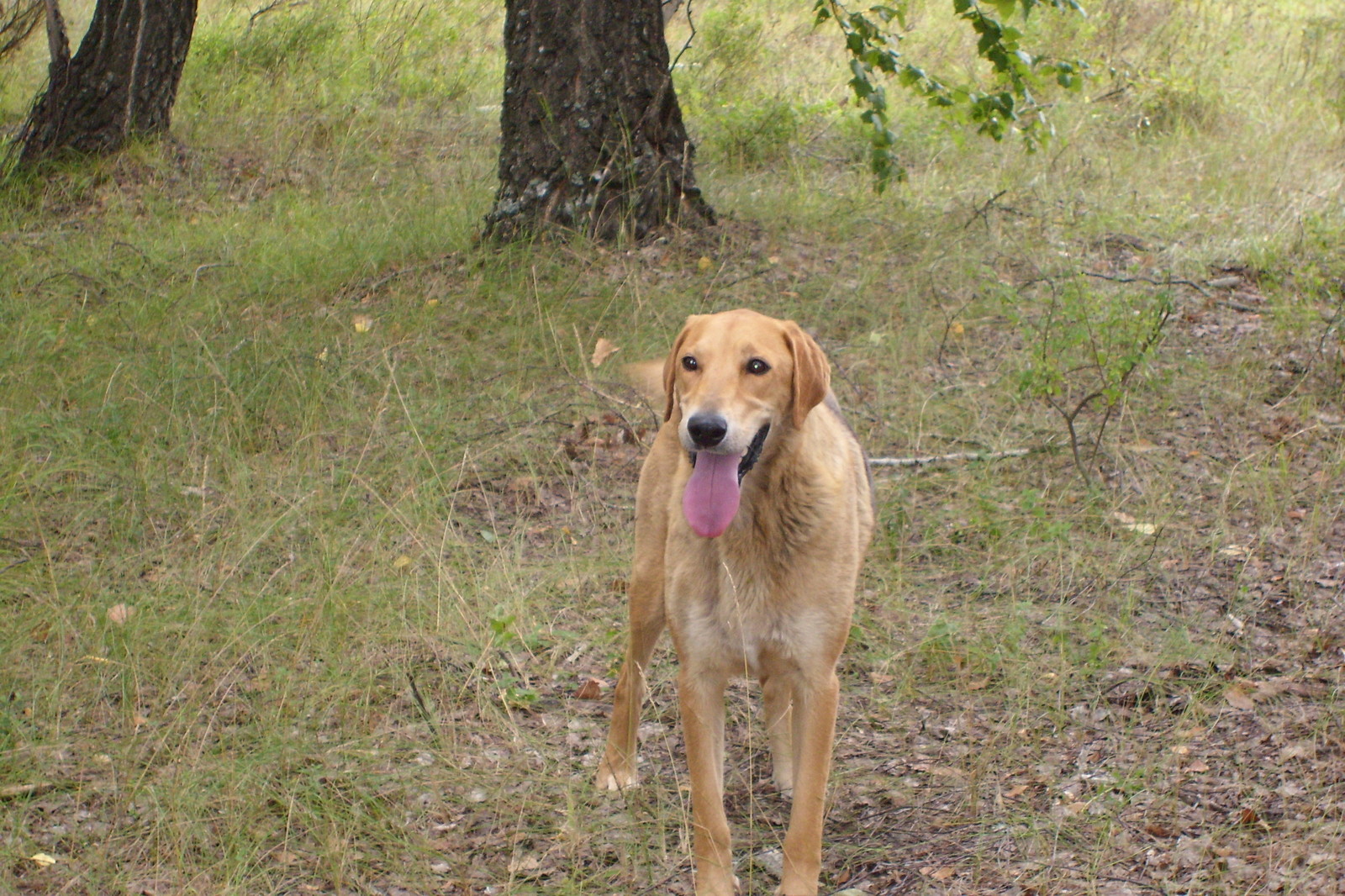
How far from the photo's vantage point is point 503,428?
5574 millimetres

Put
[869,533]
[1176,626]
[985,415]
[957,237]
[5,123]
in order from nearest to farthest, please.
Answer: [869,533], [1176,626], [985,415], [957,237], [5,123]

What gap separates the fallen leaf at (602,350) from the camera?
583 centimetres

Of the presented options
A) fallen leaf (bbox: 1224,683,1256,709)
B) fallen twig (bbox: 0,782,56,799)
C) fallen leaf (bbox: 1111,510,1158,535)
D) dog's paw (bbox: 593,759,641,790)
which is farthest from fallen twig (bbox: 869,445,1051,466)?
fallen twig (bbox: 0,782,56,799)

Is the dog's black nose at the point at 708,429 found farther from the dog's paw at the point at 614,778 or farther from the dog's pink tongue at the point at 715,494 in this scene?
the dog's paw at the point at 614,778

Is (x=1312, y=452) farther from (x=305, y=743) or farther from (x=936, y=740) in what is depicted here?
(x=305, y=743)

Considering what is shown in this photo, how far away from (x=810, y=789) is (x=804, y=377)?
1031 millimetres

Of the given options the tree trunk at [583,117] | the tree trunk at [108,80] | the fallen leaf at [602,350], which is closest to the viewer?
the fallen leaf at [602,350]

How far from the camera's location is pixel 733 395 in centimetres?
297

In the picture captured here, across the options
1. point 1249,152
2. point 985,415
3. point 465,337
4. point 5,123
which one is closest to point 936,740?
point 985,415

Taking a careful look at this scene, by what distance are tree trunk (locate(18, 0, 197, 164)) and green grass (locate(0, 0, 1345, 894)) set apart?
0.44 metres

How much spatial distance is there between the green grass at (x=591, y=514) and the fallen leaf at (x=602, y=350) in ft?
0.27

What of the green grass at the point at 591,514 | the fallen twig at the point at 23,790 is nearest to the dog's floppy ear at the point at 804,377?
the green grass at the point at 591,514

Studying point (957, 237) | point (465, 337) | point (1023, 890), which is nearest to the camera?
point (1023, 890)

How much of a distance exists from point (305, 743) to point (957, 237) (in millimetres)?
5491
